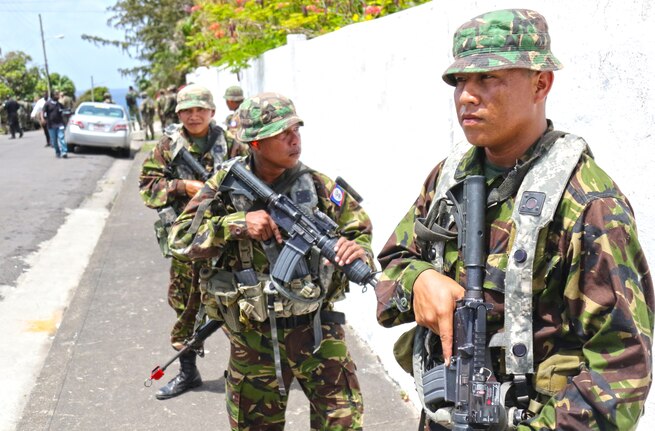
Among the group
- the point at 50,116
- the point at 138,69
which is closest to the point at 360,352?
the point at 50,116

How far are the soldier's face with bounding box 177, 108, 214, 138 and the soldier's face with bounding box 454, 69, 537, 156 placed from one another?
313 cm

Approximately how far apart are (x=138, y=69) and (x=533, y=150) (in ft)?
104

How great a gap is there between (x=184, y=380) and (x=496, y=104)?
3.32 meters

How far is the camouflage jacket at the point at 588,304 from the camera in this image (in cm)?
138

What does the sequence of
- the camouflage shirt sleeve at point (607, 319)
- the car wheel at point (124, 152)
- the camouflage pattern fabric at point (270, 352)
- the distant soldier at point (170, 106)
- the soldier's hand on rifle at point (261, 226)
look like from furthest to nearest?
the car wheel at point (124, 152) → the distant soldier at point (170, 106) → the camouflage pattern fabric at point (270, 352) → the soldier's hand on rifle at point (261, 226) → the camouflage shirt sleeve at point (607, 319)

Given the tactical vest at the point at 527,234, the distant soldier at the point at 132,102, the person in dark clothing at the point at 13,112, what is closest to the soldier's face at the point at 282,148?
the tactical vest at the point at 527,234

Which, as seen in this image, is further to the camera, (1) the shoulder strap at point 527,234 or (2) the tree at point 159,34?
(2) the tree at point 159,34

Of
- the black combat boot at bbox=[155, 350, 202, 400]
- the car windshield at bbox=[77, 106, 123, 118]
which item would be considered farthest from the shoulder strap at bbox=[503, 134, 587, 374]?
the car windshield at bbox=[77, 106, 123, 118]

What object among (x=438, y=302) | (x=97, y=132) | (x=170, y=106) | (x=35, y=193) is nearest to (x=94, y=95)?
(x=97, y=132)

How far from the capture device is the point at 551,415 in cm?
143

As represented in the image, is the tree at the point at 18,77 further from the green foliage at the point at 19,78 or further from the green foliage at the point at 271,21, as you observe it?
the green foliage at the point at 271,21

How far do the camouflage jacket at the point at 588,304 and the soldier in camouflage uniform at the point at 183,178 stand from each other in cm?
299

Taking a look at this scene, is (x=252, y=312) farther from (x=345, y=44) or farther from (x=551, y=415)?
(x=345, y=44)

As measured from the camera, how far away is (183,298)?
176 inches
